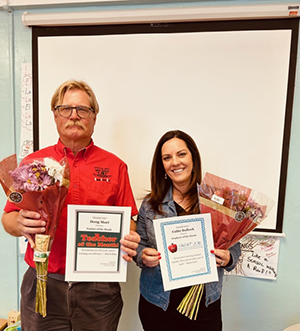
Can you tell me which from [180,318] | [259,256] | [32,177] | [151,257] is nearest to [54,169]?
[32,177]

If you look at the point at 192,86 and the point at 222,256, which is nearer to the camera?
the point at 222,256

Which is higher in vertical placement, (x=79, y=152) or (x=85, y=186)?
(x=79, y=152)

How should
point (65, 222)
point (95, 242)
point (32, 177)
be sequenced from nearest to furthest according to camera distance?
point (32, 177)
point (95, 242)
point (65, 222)

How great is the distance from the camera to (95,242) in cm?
105

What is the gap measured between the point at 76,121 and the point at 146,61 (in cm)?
70

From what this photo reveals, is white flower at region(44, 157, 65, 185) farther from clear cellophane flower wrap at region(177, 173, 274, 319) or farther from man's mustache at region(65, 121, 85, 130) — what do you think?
clear cellophane flower wrap at region(177, 173, 274, 319)

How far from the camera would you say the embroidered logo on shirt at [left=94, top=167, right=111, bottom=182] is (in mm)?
1188

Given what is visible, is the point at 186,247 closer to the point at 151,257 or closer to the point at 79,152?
the point at 151,257

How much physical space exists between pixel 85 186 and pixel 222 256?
0.74m

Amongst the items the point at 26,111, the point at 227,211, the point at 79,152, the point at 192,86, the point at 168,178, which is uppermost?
the point at 192,86

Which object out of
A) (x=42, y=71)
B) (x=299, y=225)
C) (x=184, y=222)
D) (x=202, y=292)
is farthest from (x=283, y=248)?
(x=42, y=71)

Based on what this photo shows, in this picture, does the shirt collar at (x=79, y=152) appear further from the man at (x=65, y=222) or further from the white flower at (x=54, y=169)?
the white flower at (x=54, y=169)

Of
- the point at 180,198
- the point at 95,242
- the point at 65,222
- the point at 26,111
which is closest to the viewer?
the point at 95,242

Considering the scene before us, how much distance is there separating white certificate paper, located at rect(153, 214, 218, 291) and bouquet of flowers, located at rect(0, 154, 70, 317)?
1.47 feet
